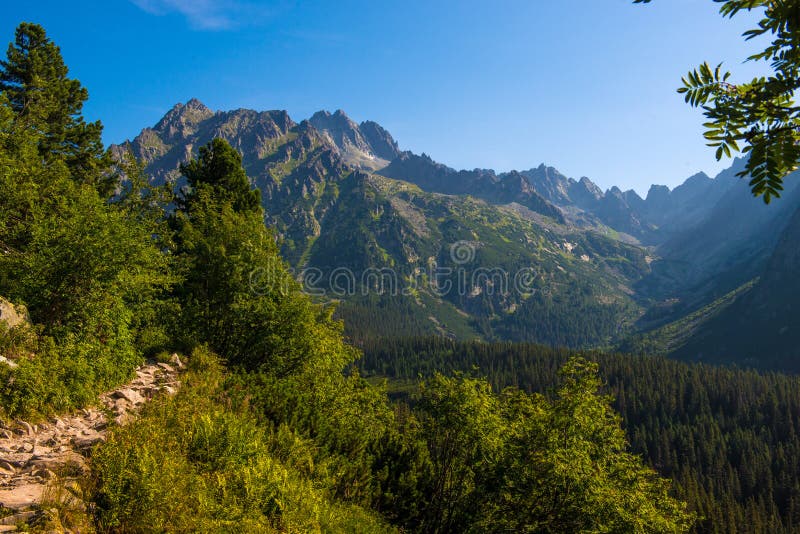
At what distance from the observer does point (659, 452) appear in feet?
506

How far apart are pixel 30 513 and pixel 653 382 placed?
23463cm

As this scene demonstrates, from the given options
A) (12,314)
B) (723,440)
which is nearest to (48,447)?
(12,314)

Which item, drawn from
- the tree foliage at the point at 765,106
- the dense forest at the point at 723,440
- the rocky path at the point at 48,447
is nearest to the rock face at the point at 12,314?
the rocky path at the point at 48,447

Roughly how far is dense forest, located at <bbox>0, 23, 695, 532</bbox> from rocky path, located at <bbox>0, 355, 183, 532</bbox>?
42 cm

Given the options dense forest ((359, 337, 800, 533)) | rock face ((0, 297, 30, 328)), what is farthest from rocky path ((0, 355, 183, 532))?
dense forest ((359, 337, 800, 533))

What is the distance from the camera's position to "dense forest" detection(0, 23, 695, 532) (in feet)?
27.0

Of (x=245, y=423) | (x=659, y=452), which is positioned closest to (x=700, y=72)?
(x=245, y=423)

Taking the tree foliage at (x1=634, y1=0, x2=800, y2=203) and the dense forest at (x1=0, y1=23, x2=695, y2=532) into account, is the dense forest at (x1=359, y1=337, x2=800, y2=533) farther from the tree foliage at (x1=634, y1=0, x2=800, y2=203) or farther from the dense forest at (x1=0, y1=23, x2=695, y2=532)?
the tree foliage at (x1=634, y1=0, x2=800, y2=203)

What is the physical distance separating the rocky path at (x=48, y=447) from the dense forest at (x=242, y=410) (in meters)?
0.42

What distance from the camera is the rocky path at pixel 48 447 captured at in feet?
21.6

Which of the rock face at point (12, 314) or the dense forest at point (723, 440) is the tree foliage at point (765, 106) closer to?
the rock face at point (12, 314)

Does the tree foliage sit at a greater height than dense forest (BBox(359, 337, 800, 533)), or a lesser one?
greater

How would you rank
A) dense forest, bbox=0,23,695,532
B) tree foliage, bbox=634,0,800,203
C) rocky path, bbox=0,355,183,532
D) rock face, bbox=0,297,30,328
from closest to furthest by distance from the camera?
tree foliage, bbox=634,0,800,203 < rocky path, bbox=0,355,183,532 < dense forest, bbox=0,23,695,532 < rock face, bbox=0,297,30,328

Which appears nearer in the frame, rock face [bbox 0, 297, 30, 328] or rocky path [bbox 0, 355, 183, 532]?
rocky path [bbox 0, 355, 183, 532]
